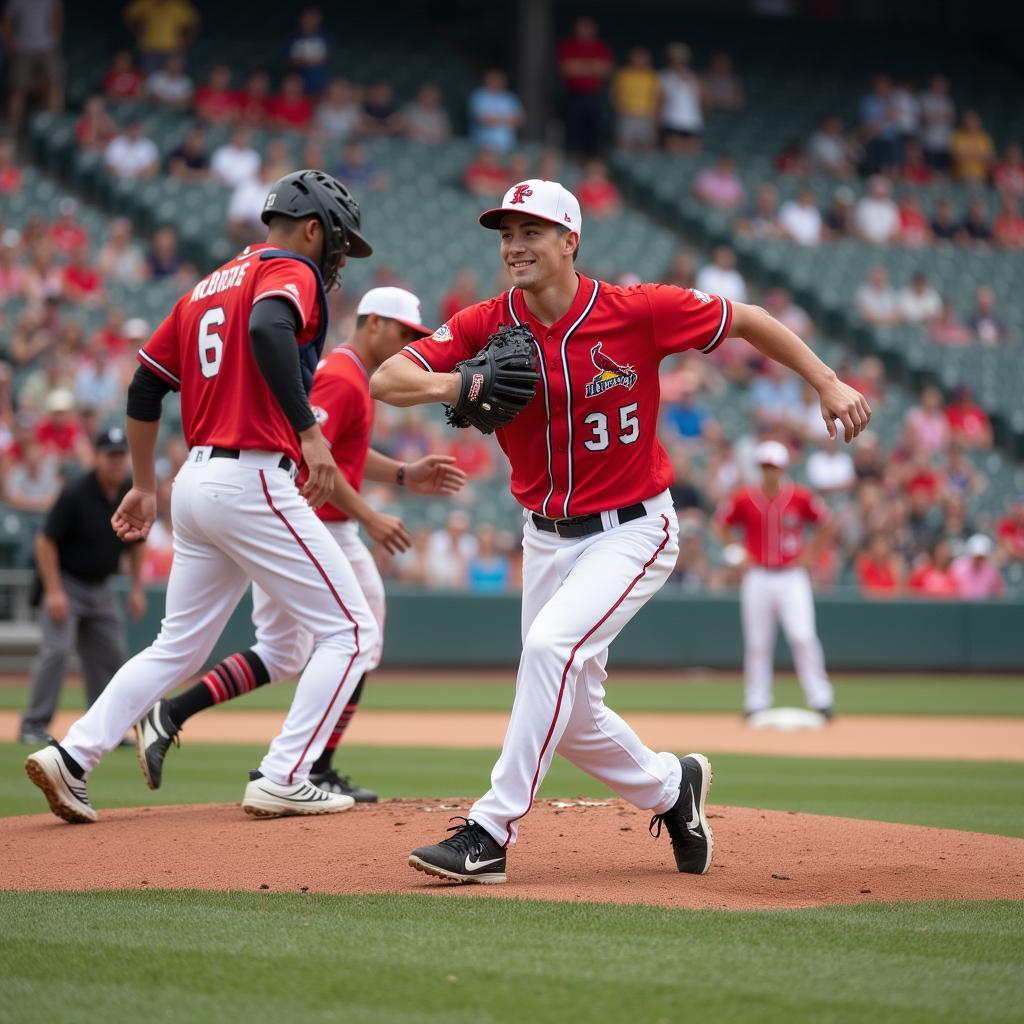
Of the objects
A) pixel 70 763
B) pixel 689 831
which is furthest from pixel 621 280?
pixel 689 831

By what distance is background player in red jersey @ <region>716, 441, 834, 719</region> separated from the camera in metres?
12.5

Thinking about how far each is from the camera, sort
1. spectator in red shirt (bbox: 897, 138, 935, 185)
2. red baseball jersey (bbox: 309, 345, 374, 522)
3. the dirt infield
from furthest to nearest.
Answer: spectator in red shirt (bbox: 897, 138, 935, 185)
the dirt infield
red baseball jersey (bbox: 309, 345, 374, 522)

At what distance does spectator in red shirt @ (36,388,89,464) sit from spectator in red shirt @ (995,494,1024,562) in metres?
10.5

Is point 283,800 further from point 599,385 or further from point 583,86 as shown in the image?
point 583,86

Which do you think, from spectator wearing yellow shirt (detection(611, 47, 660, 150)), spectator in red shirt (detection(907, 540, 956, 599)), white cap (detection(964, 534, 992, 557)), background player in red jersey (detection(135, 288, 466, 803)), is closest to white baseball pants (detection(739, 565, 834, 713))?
white cap (detection(964, 534, 992, 557))

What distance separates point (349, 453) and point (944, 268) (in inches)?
706

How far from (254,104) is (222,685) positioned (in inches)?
624

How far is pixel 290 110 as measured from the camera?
21047 millimetres

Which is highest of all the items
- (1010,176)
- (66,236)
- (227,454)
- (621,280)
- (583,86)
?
(583,86)

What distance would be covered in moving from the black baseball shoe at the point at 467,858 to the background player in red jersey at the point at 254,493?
126 centimetres

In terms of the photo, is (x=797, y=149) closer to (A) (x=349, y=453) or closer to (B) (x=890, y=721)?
(B) (x=890, y=721)

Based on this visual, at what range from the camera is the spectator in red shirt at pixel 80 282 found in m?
16.9

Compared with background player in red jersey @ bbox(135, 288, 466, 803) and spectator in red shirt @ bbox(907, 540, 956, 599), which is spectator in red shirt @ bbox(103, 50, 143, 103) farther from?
background player in red jersey @ bbox(135, 288, 466, 803)

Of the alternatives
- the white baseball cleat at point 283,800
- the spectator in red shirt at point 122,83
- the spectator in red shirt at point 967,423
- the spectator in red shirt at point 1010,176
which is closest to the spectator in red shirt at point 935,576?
the spectator in red shirt at point 967,423
